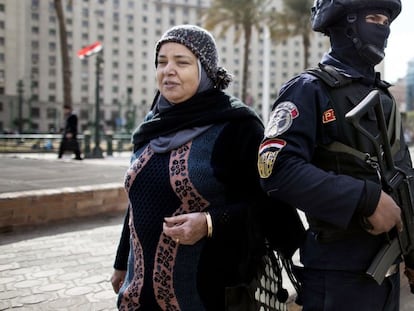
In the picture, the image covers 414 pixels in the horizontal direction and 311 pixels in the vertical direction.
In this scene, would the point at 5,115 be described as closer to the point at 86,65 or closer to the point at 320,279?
the point at 86,65

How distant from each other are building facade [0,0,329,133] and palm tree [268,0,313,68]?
41781mm

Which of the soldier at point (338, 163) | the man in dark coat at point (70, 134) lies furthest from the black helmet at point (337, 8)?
the man in dark coat at point (70, 134)

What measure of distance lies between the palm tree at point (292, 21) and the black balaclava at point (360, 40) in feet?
74.7

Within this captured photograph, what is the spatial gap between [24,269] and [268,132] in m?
2.78

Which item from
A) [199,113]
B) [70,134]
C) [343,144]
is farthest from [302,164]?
[70,134]

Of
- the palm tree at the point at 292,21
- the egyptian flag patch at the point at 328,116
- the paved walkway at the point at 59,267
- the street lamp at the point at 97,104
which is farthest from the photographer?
the palm tree at the point at 292,21

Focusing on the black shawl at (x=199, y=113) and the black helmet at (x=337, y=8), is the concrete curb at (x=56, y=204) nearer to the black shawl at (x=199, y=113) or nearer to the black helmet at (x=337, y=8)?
→ the black shawl at (x=199, y=113)

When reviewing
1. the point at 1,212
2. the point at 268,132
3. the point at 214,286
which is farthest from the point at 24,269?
the point at 268,132

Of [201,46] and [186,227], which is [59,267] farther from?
[201,46]

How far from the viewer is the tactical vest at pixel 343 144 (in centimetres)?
145

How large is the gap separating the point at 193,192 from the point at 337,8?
0.84 meters

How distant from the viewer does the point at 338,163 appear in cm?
146

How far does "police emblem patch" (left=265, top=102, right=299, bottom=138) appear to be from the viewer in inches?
57.1

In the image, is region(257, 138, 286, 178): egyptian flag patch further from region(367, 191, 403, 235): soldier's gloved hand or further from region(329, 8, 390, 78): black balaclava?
region(329, 8, 390, 78): black balaclava
